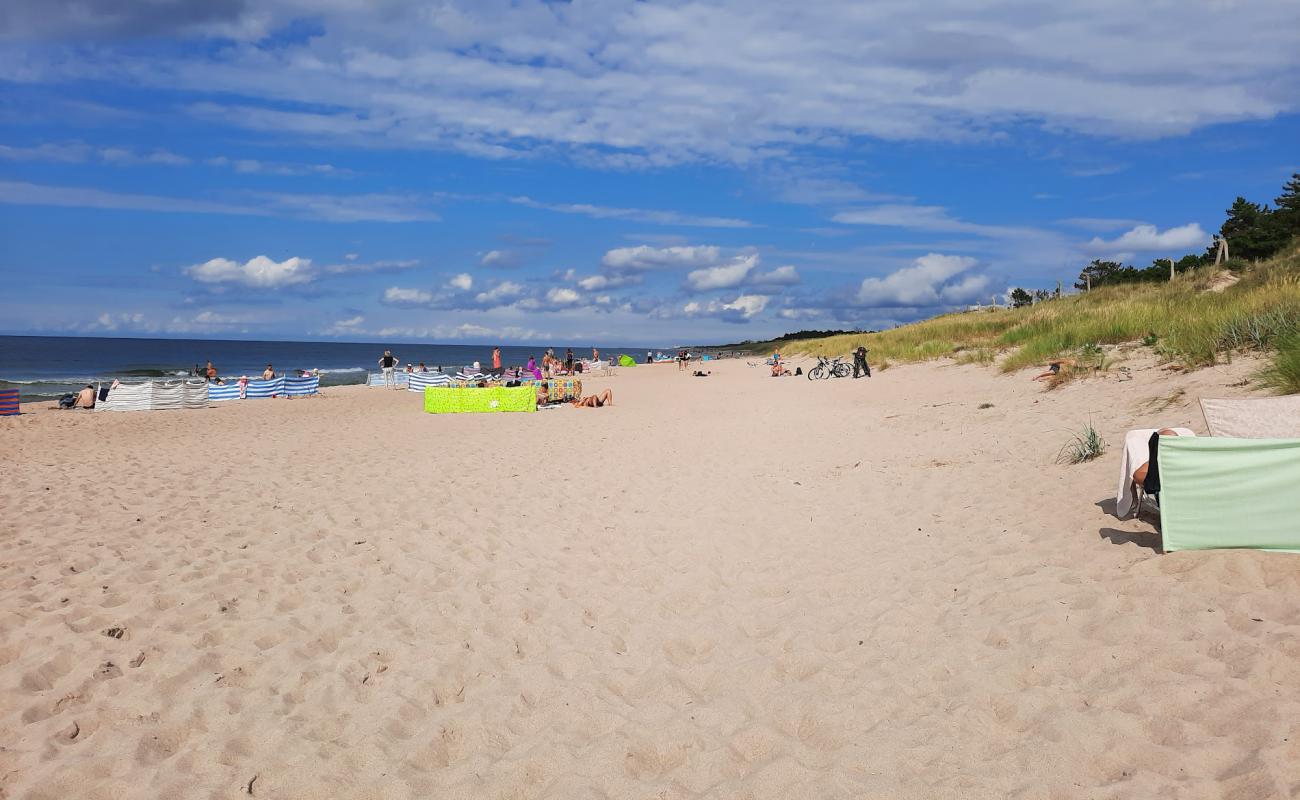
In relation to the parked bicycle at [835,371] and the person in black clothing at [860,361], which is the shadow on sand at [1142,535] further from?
the parked bicycle at [835,371]

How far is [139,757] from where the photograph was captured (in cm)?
347

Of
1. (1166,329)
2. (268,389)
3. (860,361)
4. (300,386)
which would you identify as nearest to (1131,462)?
(1166,329)

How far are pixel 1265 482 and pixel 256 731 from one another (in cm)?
573

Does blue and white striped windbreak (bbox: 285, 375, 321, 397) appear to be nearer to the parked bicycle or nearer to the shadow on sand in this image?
the parked bicycle

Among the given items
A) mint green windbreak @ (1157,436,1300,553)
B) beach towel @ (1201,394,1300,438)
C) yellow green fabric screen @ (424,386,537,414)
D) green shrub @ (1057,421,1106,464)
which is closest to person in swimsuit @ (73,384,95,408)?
yellow green fabric screen @ (424,386,537,414)

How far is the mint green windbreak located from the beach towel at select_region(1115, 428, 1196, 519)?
821 mm

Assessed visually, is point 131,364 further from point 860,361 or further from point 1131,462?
point 1131,462

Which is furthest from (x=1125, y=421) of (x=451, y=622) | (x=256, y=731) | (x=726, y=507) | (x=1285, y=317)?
(x=256, y=731)

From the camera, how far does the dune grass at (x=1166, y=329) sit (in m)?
10.6

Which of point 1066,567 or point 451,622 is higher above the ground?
point 1066,567

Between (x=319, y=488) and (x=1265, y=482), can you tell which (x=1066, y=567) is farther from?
(x=319, y=488)

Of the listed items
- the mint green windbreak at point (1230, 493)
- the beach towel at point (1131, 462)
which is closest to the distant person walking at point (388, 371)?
the beach towel at point (1131, 462)

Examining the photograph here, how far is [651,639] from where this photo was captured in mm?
4996

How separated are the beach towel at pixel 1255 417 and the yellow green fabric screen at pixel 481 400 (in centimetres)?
1611
